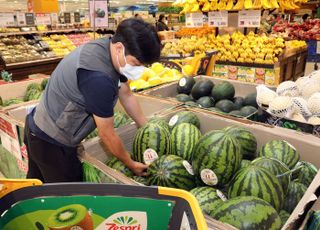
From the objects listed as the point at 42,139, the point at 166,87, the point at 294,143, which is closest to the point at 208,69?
the point at 166,87

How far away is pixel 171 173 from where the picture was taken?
1.42 m

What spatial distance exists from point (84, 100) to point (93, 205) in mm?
971

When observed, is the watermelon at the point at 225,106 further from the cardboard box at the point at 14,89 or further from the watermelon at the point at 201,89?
the cardboard box at the point at 14,89

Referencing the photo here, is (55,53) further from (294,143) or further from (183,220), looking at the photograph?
(183,220)

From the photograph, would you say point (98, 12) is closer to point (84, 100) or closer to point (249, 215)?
point (84, 100)

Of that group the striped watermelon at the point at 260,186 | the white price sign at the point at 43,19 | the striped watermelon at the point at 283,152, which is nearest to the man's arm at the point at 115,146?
the striped watermelon at the point at 260,186

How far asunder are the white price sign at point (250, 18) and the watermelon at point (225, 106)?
2.85 meters

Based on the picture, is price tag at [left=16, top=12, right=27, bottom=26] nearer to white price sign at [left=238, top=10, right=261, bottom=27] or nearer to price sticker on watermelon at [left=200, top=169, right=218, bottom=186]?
white price sign at [left=238, top=10, right=261, bottom=27]

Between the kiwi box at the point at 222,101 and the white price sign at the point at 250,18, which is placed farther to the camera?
the white price sign at the point at 250,18

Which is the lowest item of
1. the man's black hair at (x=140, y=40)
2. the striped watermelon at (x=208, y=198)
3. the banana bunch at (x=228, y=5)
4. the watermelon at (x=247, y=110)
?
the striped watermelon at (x=208, y=198)

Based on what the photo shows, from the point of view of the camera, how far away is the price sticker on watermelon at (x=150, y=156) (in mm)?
1608

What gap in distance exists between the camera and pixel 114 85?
5.32 feet

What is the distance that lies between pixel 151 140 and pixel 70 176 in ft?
1.95

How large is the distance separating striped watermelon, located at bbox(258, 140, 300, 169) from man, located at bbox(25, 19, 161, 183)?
665mm
